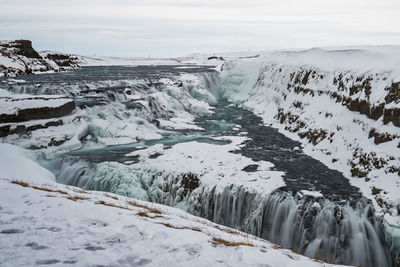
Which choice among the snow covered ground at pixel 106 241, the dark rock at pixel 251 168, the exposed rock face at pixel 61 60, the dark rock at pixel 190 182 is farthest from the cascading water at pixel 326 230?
the exposed rock face at pixel 61 60

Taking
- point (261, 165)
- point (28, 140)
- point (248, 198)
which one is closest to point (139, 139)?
point (28, 140)

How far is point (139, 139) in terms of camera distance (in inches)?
805

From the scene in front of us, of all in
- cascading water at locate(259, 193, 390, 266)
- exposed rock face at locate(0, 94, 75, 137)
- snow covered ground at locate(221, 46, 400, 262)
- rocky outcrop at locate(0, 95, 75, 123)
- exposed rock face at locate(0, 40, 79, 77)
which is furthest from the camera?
exposed rock face at locate(0, 40, 79, 77)

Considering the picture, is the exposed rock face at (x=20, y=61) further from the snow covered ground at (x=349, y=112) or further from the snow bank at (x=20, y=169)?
the snow covered ground at (x=349, y=112)

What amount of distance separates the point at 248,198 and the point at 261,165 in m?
3.11

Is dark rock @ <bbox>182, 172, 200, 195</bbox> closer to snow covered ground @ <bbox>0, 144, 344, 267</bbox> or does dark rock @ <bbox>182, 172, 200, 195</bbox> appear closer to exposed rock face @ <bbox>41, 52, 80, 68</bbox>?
snow covered ground @ <bbox>0, 144, 344, 267</bbox>

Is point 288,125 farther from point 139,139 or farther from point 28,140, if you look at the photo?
point 28,140

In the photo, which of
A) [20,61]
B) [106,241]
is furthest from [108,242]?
[20,61]

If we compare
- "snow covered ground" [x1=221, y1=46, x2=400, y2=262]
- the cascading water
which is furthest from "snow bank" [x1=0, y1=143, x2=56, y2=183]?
"snow covered ground" [x1=221, y1=46, x2=400, y2=262]

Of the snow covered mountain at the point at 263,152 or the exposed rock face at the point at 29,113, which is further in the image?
the exposed rock face at the point at 29,113

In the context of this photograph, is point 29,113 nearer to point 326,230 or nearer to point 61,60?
point 326,230

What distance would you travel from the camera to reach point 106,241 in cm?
511

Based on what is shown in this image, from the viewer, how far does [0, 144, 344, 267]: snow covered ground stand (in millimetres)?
4555

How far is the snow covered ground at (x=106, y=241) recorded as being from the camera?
4555 millimetres
